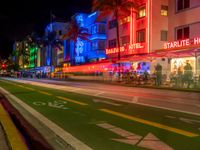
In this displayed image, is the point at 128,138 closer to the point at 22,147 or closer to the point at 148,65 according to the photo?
the point at 22,147

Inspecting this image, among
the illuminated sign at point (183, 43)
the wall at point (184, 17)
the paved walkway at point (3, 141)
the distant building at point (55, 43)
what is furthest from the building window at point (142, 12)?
the distant building at point (55, 43)

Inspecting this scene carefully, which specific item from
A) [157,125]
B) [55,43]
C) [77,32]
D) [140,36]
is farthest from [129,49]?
[55,43]

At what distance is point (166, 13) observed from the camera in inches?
1828

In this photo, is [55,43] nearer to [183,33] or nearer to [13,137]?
[183,33]

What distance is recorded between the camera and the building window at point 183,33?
4020cm

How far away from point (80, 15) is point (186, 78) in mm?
49711

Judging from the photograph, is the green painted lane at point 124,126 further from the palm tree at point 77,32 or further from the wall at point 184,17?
the palm tree at point 77,32

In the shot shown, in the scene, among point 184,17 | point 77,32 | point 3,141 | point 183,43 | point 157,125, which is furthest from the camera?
point 77,32

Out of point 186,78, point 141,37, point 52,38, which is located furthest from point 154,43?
point 52,38

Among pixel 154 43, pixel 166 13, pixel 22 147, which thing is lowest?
pixel 22 147

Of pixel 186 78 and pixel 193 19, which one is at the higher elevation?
pixel 193 19

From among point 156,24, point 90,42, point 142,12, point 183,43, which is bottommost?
point 183,43

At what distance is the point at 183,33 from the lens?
41.0 metres

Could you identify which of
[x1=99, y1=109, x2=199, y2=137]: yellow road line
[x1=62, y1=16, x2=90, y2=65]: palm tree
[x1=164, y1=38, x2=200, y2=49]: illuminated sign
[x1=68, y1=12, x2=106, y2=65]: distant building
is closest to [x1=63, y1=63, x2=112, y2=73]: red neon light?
[x1=68, y1=12, x2=106, y2=65]: distant building
